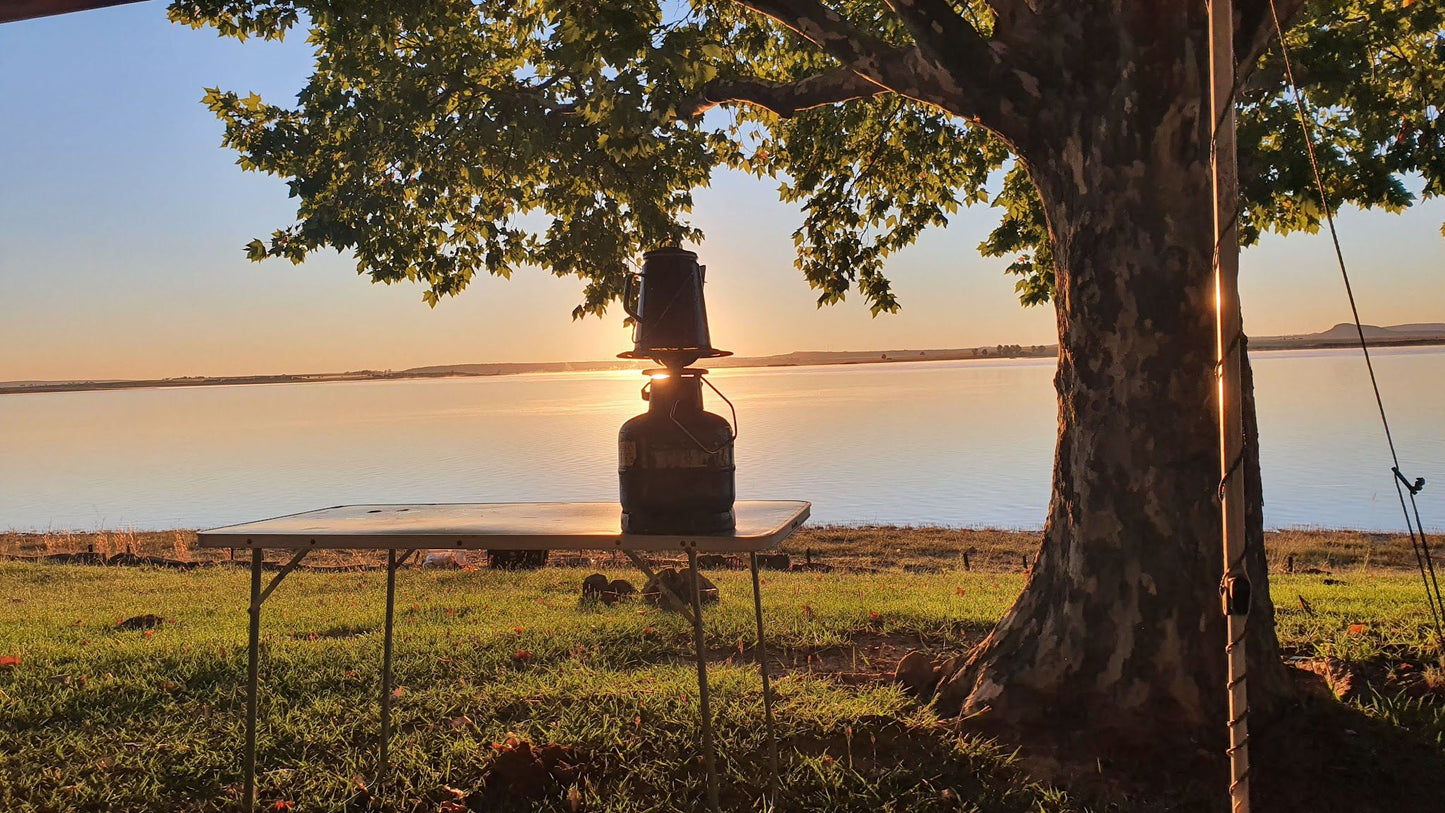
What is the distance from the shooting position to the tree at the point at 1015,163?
4.85m

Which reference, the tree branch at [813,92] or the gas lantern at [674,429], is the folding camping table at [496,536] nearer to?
the gas lantern at [674,429]

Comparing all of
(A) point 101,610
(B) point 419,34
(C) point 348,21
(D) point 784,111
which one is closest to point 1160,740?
(D) point 784,111

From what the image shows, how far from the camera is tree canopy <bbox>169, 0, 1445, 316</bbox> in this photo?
5.53 meters

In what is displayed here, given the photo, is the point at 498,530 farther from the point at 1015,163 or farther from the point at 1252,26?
the point at 1015,163

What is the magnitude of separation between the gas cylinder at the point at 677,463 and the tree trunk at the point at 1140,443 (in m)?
2.07

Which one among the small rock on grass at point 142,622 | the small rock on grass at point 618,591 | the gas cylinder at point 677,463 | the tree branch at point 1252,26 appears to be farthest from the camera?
the small rock on grass at point 618,591

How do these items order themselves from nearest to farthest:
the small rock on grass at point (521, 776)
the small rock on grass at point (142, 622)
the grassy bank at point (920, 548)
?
the small rock on grass at point (521, 776) < the small rock on grass at point (142, 622) < the grassy bank at point (920, 548)

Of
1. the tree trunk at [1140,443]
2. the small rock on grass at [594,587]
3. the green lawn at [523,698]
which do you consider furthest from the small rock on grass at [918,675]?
the small rock on grass at [594,587]

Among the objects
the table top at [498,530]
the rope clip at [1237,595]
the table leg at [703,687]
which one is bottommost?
the table leg at [703,687]

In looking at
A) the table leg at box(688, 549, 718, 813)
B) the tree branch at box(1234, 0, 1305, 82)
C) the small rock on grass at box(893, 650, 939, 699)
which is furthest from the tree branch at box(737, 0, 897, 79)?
the small rock on grass at box(893, 650, 939, 699)

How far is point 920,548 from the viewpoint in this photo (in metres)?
17.4

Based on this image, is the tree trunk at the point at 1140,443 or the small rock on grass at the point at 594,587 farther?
the small rock on grass at the point at 594,587

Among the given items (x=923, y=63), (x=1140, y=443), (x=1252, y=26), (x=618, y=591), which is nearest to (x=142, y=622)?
(x=618, y=591)

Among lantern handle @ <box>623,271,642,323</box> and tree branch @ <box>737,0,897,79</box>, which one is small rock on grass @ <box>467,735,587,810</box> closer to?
lantern handle @ <box>623,271,642,323</box>
